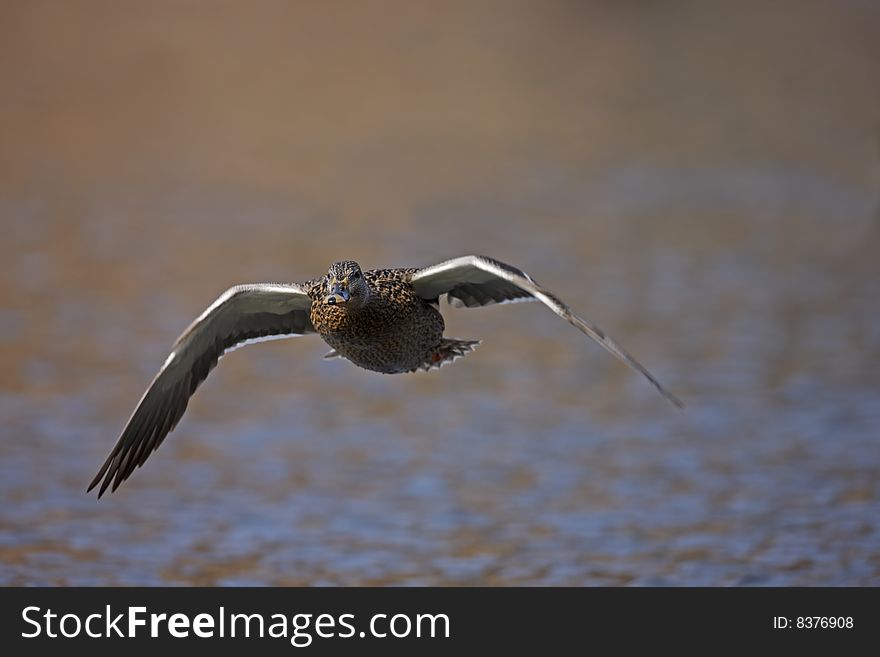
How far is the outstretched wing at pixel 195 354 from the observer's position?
954 cm

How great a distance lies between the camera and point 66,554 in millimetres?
13039

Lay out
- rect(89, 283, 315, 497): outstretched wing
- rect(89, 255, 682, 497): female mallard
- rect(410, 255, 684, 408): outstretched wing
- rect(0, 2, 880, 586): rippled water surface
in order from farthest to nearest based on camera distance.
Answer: rect(0, 2, 880, 586): rippled water surface → rect(89, 283, 315, 497): outstretched wing → rect(89, 255, 682, 497): female mallard → rect(410, 255, 684, 408): outstretched wing

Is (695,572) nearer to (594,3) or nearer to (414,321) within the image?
(414,321)

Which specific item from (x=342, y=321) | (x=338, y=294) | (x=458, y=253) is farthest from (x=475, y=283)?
(x=458, y=253)

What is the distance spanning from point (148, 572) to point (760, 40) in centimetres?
1913

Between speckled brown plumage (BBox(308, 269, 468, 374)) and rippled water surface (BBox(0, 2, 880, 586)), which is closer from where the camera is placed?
speckled brown plumage (BBox(308, 269, 468, 374))

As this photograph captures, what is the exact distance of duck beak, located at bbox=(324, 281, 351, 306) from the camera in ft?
28.2

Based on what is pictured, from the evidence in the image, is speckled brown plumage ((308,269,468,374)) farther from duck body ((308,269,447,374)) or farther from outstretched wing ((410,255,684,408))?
outstretched wing ((410,255,684,408))

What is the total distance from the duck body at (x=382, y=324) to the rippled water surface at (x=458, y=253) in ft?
11.8

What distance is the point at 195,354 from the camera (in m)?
9.81

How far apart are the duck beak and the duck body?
0.08 metres

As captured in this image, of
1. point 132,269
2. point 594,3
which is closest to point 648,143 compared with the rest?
Answer: point 594,3

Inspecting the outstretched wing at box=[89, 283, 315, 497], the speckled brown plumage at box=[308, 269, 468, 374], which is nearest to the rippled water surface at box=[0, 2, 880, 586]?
the outstretched wing at box=[89, 283, 315, 497]

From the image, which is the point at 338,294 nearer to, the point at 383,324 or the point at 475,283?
the point at 383,324
